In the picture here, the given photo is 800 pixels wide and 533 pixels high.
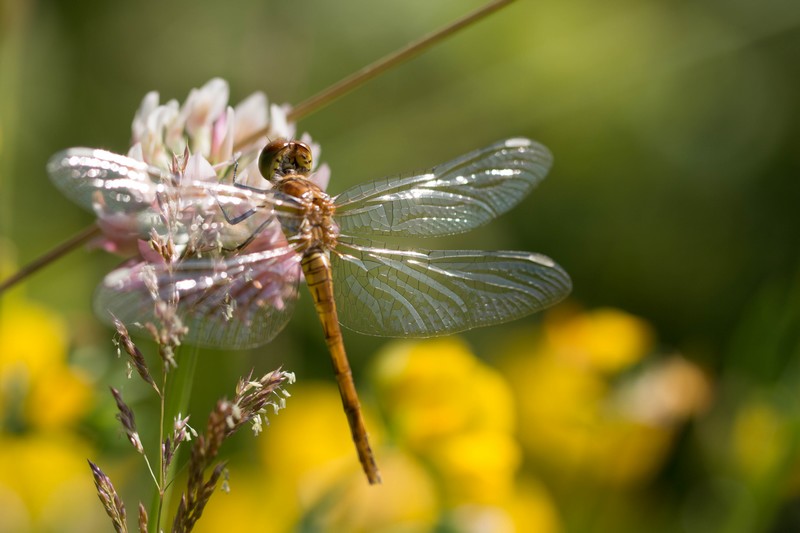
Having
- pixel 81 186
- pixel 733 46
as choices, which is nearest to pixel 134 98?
pixel 733 46

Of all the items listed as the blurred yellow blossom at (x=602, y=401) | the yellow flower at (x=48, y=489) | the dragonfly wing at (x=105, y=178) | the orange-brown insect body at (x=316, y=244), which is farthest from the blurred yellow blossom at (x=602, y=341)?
the dragonfly wing at (x=105, y=178)

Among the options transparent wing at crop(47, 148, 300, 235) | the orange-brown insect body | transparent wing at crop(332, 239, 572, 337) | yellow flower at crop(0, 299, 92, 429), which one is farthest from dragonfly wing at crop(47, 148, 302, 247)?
yellow flower at crop(0, 299, 92, 429)

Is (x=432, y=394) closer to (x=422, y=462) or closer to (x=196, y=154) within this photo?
(x=422, y=462)

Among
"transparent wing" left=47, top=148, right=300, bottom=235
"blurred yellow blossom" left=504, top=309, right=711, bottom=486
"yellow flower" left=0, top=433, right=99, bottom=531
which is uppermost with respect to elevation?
"transparent wing" left=47, top=148, right=300, bottom=235

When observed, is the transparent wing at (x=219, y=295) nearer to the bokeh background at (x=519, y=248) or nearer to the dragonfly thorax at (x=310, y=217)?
the dragonfly thorax at (x=310, y=217)

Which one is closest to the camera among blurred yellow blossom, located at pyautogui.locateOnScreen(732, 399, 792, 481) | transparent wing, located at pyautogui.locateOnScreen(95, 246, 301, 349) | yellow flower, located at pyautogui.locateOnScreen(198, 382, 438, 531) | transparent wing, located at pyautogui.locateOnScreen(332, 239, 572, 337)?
transparent wing, located at pyautogui.locateOnScreen(95, 246, 301, 349)

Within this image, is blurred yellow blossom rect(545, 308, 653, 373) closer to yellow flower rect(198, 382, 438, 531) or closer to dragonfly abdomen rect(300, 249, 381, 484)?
Result: yellow flower rect(198, 382, 438, 531)

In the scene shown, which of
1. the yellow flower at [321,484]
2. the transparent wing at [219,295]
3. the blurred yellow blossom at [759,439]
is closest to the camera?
the transparent wing at [219,295]

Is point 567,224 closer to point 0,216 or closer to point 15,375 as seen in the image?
point 0,216
